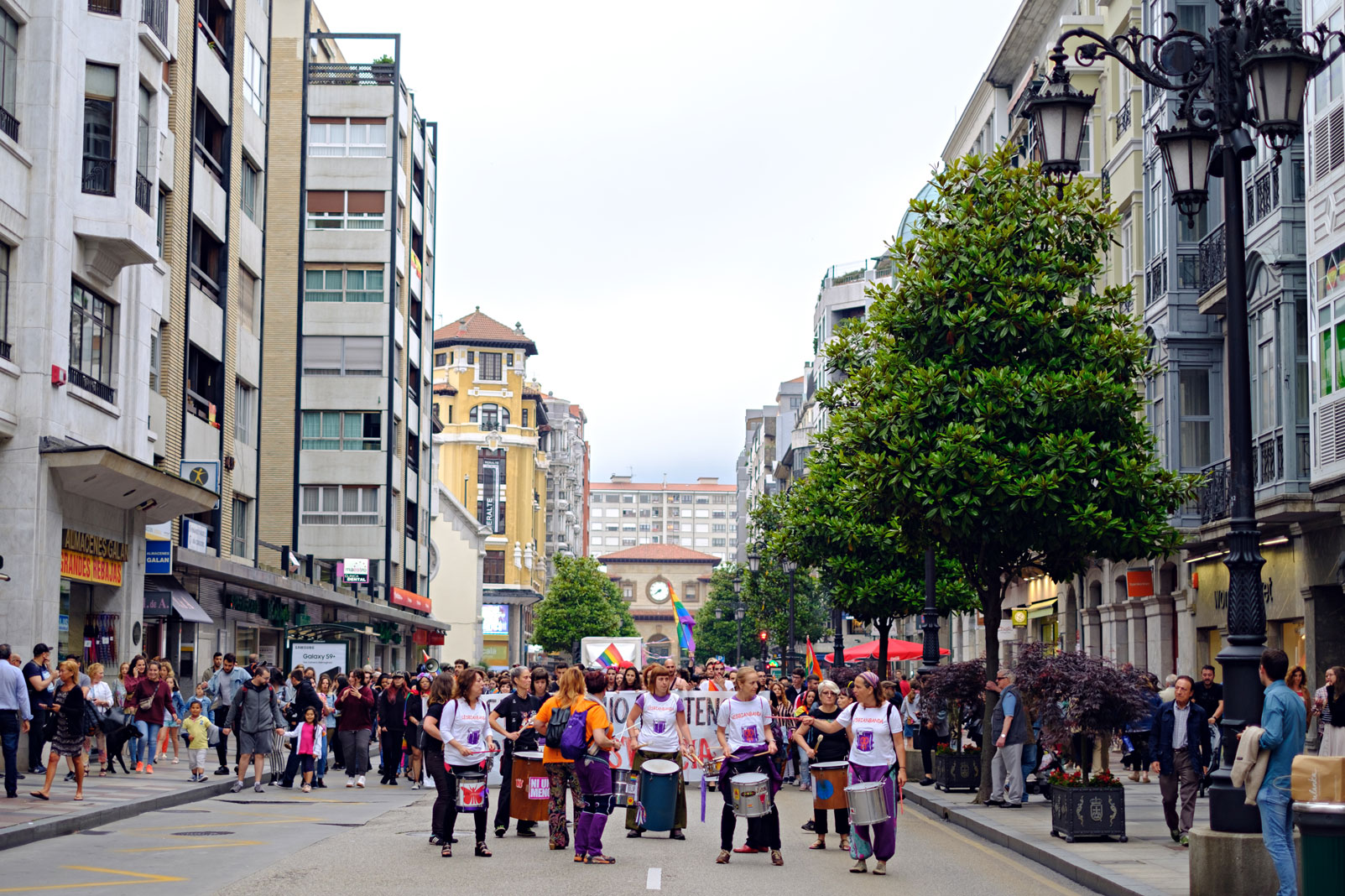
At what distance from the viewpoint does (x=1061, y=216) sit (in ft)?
75.3

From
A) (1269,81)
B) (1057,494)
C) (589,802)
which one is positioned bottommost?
(589,802)

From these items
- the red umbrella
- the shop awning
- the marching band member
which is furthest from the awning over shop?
the red umbrella

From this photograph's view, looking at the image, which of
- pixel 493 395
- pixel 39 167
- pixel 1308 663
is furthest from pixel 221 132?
pixel 493 395

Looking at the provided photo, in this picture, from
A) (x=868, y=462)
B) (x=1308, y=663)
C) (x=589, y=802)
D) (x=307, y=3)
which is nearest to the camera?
(x=589, y=802)

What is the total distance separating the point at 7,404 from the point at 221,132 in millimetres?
15833

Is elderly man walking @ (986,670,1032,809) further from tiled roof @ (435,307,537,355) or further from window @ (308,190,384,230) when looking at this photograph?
tiled roof @ (435,307,537,355)

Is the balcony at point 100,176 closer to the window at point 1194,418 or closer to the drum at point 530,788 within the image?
the drum at point 530,788

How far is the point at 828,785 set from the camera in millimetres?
15758

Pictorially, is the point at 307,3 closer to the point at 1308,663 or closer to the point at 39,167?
the point at 39,167

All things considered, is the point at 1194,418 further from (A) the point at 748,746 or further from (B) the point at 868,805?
(B) the point at 868,805

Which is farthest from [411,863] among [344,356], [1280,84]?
[344,356]

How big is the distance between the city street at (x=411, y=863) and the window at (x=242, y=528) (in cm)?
2428

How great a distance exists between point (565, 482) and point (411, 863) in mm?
142770

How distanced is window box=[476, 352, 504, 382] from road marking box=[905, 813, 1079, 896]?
362ft
